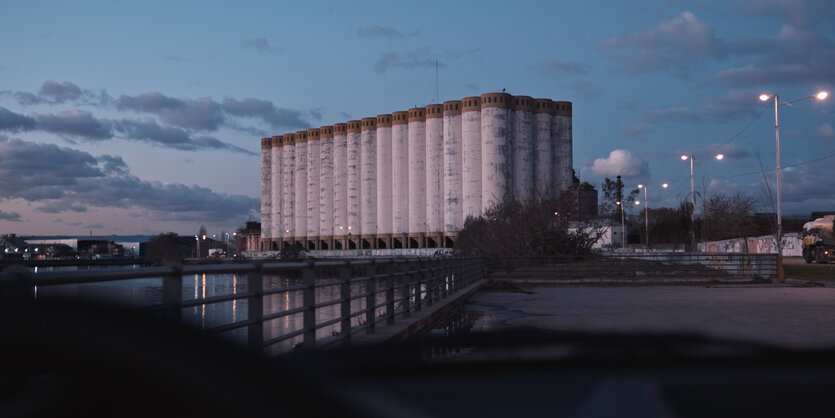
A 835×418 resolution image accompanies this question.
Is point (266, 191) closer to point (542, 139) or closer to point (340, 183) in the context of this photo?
point (340, 183)

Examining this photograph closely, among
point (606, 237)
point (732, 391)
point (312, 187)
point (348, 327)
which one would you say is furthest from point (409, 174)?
point (732, 391)

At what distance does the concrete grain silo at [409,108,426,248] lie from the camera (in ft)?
333

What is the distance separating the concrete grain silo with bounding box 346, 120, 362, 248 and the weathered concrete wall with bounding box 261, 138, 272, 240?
71.4ft

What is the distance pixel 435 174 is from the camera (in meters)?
99.6

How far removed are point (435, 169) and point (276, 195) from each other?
3643 centimetres

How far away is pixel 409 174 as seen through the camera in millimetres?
102562

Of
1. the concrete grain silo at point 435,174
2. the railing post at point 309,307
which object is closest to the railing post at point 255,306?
the railing post at point 309,307

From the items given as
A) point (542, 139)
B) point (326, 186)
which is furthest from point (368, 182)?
point (542, 139)

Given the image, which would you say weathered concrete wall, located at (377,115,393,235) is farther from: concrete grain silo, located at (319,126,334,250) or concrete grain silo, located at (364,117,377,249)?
concrete grain silo, located at (319,126,334,250)

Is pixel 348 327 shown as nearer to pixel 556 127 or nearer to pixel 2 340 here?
pixel 2 340

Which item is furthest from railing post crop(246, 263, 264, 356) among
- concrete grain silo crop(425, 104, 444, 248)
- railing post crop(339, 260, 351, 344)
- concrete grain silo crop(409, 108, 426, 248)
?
concrete grain silo crop(409, 108, 426, 248)

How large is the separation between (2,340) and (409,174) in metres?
102

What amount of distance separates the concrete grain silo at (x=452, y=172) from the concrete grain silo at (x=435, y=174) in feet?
5.48

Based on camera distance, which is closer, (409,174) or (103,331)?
(103,331)
